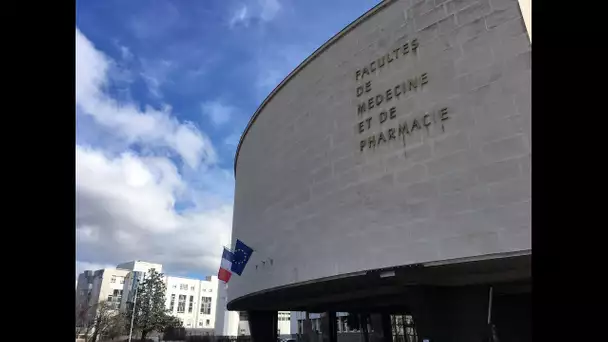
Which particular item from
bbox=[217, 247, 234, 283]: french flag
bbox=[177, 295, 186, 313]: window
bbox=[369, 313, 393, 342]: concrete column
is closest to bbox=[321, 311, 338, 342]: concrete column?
bbox=[369, 313, 393, 342]: concrete column

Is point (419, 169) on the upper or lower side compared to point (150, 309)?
upper

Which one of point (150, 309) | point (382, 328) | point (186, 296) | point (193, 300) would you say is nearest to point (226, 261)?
point (382, 328)

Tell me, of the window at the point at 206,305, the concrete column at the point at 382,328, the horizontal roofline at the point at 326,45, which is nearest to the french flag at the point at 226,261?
the horizontal roofline at the point at 326,45

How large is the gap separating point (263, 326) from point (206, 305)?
63832 millimetres

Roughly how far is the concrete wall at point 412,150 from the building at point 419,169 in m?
0.04

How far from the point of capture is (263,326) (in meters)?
26.4

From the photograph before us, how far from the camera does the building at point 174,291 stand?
252 ft

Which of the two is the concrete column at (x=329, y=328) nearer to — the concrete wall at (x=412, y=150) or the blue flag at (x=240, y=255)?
the blue flag at (x=240, y=255)

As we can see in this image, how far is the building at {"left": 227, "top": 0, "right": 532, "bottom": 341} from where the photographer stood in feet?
38.6

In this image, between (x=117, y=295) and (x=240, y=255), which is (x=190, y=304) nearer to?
(x=117, y=295)
